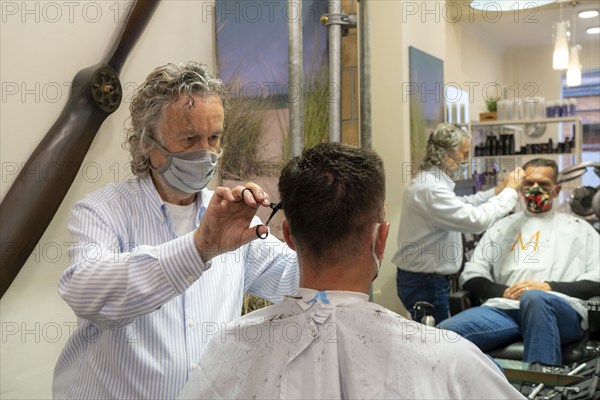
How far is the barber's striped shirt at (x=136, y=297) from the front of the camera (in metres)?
1.32

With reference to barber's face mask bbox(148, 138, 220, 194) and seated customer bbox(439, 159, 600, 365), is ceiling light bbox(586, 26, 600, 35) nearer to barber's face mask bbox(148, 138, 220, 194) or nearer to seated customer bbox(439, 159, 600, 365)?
seated customer bbox(439, 159, 600, 365)

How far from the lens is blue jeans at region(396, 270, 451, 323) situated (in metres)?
3.16

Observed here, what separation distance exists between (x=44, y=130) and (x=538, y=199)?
2.68 m

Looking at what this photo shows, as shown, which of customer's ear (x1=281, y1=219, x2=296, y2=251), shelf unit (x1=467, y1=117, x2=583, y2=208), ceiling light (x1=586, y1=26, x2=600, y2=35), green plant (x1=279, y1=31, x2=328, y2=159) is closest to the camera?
customer's ear (x1=281, y1=219, x2=296, y2=251)

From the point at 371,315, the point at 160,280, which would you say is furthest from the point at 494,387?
the point at 160,280

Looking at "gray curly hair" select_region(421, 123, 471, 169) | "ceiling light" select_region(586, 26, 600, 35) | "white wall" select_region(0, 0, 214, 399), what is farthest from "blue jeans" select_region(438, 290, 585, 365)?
"ceiling light" select_region(586, 26, 600, 35)

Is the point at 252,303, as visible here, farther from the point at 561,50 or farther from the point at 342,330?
the point at 561,50

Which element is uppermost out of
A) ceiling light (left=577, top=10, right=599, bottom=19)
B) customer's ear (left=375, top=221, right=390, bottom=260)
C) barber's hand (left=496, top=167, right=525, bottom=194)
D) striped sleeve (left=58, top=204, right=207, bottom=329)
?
ceiling light (left=577, top=10, right=599, bottom=19)

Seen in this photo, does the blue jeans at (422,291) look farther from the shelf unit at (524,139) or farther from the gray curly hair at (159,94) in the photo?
the shelf unit at (524,139)

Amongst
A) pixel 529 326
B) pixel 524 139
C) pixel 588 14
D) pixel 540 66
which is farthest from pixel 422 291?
pixel 540 66

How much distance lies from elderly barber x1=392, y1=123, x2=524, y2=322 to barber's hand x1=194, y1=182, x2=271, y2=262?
1.85 metres

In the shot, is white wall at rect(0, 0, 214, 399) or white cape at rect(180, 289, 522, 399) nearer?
white cape at rect(180, 289, 522, 399)

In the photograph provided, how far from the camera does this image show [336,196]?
1183mm

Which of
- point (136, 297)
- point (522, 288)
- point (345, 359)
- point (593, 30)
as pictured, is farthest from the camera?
point (593, 30)
